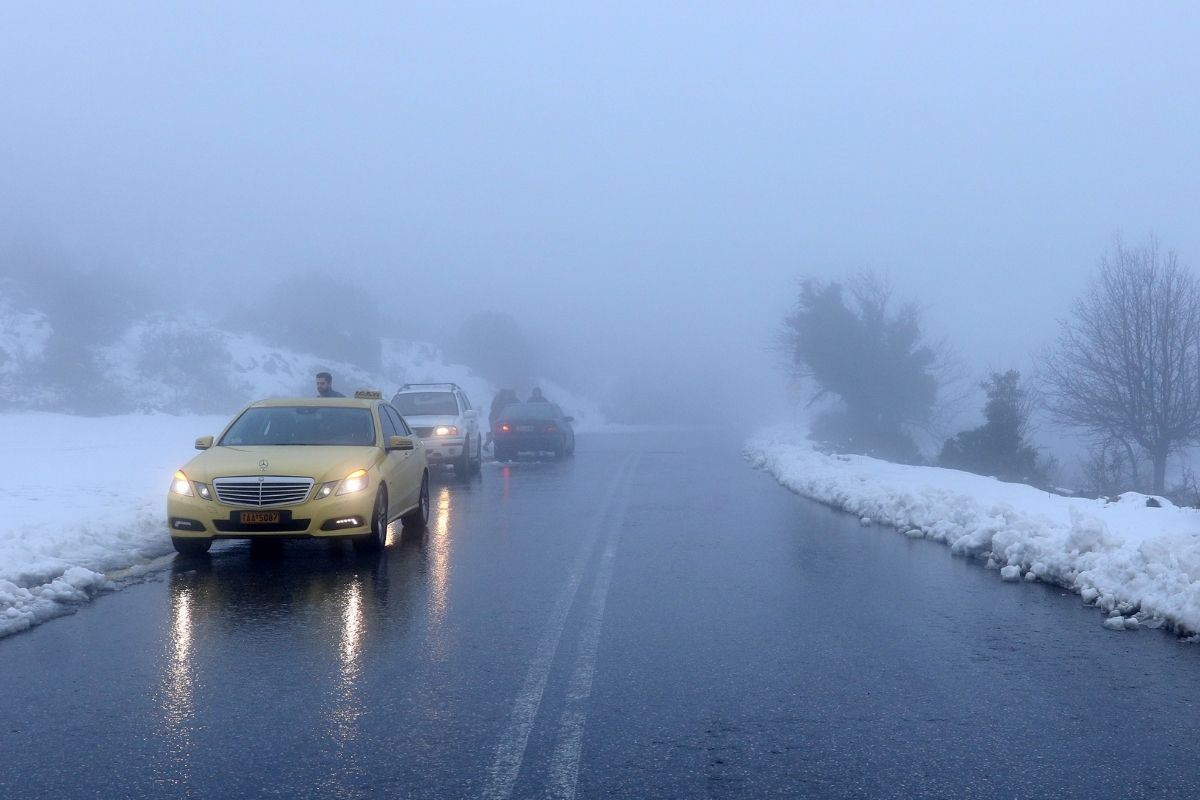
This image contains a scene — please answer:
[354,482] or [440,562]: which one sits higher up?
[354,482]

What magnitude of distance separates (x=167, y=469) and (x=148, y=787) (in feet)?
60.1

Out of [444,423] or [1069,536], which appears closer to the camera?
[1069,536]

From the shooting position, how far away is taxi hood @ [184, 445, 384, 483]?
35.0 ft

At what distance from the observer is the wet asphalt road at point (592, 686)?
472 centimetres

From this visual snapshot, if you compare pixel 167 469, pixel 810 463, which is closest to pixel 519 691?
pixel 167 469

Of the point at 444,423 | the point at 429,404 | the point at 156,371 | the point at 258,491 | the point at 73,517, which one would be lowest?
the point at 73,517

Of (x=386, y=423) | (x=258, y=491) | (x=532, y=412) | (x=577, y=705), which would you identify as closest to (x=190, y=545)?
(x=258, y=491)

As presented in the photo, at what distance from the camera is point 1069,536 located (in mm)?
10062

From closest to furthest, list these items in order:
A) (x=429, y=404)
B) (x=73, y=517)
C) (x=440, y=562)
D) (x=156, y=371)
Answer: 1. (x=440, y=562)
2. (x=73, y=517)
3. (x=429, y=404)
4. (x=156, y=371)

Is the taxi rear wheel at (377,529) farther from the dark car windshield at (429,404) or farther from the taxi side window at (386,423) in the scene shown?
the dark car windshield at (429,404)

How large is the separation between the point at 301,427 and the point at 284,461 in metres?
1.62

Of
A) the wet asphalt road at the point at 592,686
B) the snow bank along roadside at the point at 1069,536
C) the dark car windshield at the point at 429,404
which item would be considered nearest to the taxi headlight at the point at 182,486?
the wet asphalt road at the point at 592,686

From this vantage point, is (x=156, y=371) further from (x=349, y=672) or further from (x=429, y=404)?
(x=349, y=672)

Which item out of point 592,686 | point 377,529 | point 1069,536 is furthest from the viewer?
point 377,529
